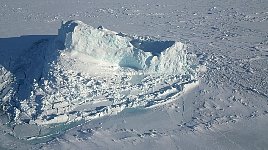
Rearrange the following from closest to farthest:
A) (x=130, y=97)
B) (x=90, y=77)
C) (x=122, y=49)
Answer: (x=130, y=97), (x=90, y=77), (x=122, y=49)

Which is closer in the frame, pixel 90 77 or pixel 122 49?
pixel 90 77

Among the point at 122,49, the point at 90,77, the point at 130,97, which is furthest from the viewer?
the point at 122,49

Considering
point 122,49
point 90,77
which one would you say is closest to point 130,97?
point 90,77

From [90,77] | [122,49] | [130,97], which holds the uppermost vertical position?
[122,49]

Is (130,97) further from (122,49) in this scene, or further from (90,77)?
(122,49)

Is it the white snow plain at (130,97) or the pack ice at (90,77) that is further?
the pack ice at (90,77)

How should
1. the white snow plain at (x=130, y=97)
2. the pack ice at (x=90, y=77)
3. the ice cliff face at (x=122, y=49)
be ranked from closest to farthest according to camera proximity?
1. the white snow plain at (x=130, y=97)
2. the pack ice at (x=90, y=77)
3. the ice cliff face at (x=122, y=49)

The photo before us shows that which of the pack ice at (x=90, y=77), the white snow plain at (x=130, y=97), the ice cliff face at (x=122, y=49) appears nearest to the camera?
the white snow plain at (x=130, y=97)

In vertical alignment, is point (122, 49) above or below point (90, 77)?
above
